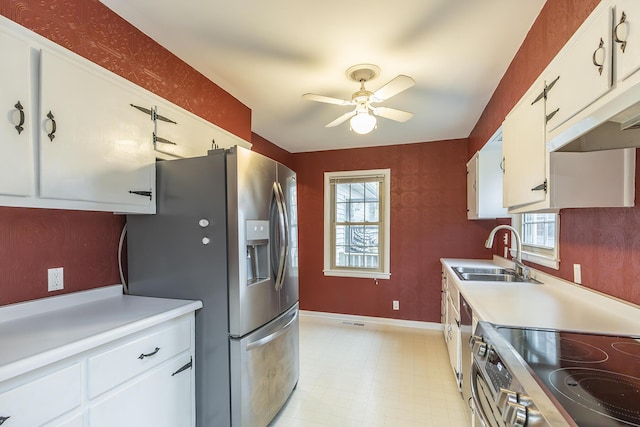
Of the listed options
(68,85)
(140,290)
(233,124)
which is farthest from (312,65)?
(140,290)

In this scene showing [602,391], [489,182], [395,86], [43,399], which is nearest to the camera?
[602,391]

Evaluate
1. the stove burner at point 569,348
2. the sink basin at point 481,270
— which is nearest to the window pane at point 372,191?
the sink basin at point 481,270

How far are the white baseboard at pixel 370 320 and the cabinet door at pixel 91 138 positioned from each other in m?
3.22

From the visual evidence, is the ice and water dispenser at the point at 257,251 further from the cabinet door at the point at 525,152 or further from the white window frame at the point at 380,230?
the white window frame at the point at 380,230

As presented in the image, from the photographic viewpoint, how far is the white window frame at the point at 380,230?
163 inches

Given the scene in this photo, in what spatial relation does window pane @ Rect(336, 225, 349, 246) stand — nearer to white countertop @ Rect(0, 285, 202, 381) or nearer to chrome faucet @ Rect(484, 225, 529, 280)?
chrome faucet @ Rect(484, 225, 529, 280)

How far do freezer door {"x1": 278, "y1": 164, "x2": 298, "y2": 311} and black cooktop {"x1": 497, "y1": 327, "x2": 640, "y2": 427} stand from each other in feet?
4.34

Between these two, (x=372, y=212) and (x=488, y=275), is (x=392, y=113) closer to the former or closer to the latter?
(x=488, y=275)

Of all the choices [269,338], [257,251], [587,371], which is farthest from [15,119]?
[587,371]

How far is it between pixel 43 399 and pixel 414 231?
3.78 m

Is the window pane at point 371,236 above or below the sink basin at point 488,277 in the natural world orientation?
above

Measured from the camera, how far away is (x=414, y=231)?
4039mm

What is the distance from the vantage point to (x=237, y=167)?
166 centimetres

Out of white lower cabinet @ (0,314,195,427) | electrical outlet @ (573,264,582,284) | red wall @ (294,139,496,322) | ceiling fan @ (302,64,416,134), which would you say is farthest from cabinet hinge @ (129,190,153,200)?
red wall @ (294,139,496,322)
